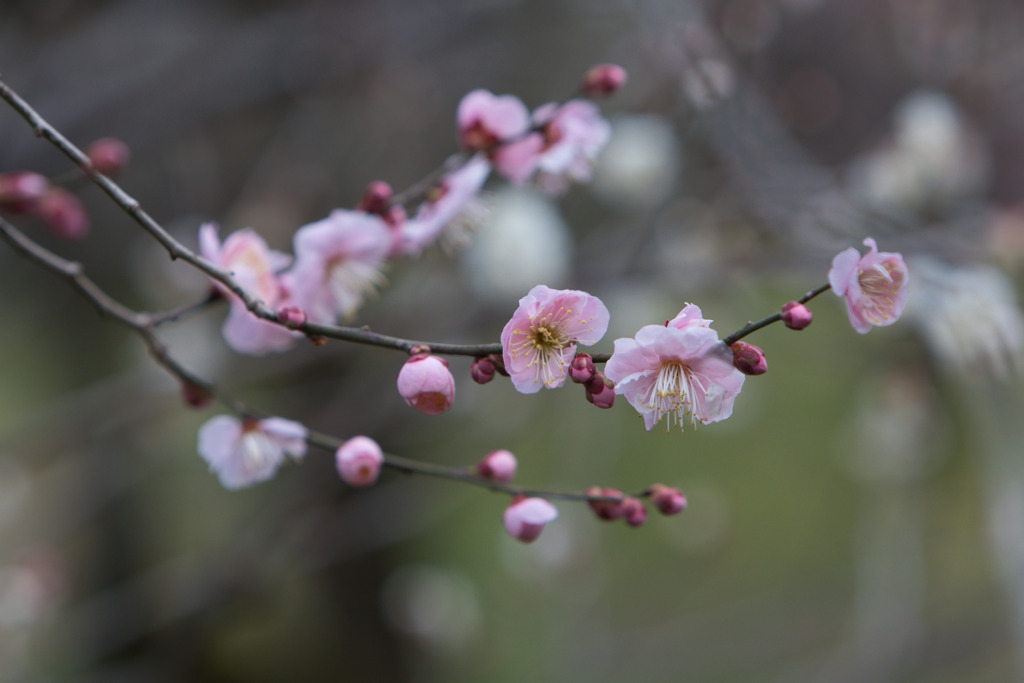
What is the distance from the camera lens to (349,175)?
223cm

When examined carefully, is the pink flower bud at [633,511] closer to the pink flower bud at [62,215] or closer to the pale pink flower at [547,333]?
the pale pink flower at [547,333]

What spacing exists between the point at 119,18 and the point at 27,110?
1906 millimetres

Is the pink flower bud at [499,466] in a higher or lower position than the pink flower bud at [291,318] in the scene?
higher

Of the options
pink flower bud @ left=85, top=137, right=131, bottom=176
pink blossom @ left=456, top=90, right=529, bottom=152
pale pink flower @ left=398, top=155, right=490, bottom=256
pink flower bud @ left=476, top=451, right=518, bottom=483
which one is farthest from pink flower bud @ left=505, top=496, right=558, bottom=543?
pink flower bud @ left=85, top=137, right=131, bottom=176

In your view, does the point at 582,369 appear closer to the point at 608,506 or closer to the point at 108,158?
the point at 608,506

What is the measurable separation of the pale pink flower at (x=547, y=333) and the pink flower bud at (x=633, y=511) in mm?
143

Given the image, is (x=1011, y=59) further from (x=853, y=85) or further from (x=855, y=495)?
(x=855, y=495)

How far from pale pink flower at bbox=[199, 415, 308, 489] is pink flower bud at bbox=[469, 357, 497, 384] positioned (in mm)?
235

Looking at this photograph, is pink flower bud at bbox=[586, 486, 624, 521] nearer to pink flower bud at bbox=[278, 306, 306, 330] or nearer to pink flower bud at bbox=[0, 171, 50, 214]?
pink flower bud at bbox=[278, 306, 306, 330]

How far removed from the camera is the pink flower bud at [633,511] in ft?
1.79

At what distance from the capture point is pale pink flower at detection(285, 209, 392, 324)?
59 cm

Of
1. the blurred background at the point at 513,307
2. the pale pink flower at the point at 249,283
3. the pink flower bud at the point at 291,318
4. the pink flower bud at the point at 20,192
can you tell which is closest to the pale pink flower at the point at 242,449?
the pale pink flower at the point at 249,283

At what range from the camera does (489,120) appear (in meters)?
0.68

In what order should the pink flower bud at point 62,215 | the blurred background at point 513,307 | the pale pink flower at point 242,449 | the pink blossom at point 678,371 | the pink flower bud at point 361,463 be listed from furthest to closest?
the blurred background at point 513,307 < the pink flower bud at point 62,215 < the pale pink flower at point 242,449 < the pink flower bud at point 361,463 < the pink blossom at point 678,371
